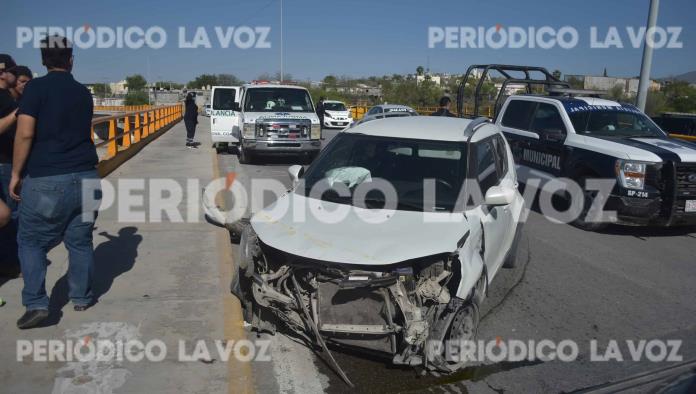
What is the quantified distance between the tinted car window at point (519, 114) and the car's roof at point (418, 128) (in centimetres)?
470

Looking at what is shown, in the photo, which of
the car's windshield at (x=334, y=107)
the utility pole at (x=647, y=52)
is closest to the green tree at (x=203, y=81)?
the car's windshield at (x=334, y=107)

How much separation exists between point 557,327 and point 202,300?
3038mm

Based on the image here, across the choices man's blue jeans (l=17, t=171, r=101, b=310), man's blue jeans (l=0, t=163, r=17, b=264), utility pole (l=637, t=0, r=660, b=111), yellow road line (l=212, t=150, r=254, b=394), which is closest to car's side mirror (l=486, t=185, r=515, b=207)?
yellow road line (l=212, t=150, r=254, b=394)

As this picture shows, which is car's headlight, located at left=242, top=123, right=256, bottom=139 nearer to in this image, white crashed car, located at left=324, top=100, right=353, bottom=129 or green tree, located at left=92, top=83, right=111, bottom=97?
white crashed car, located at left=324, top=100, right=353, bottom=129

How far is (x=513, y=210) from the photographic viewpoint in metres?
5.74

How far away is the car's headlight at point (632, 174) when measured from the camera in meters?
7.75

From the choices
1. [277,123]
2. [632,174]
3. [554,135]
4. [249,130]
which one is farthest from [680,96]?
[632,174]

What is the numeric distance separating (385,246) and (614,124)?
6866 millimetres

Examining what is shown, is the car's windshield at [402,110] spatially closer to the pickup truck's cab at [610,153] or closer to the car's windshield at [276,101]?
the car's windshield at [276,101]

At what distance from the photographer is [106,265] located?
227 inches

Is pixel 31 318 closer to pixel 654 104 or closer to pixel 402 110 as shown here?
pixel 402 110

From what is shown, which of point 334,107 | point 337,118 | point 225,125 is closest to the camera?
point 225,125

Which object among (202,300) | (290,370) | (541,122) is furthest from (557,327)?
(541,122)

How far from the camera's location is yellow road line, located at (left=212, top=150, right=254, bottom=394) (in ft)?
12.2
